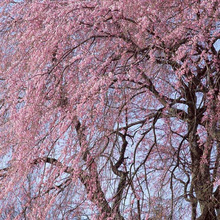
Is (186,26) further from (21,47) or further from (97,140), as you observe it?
(21,47)

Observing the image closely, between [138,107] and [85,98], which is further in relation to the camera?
[138,107]

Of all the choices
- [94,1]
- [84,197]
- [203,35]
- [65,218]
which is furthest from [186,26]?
[65,218]

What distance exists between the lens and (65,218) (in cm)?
372

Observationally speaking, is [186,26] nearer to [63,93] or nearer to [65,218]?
[63,93]

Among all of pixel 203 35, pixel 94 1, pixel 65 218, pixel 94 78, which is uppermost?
pixel 94 1

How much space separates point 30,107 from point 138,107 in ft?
5.43

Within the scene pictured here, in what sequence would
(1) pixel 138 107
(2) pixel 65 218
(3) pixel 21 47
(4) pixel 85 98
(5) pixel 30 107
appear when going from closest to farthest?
(4) pixel 85 98
(5) pixel 30 107
(3) pixel 21 47
(2) pixel 65 218
(1) pixel 138 107

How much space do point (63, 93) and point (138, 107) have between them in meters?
1.33

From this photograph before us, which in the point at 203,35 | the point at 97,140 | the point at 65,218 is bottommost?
the point at 65,218

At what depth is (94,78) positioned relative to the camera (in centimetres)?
269

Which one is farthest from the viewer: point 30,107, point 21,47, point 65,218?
point 65,218

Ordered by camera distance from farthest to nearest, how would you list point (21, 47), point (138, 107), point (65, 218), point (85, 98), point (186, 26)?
point (138, 107) → point (65, 218) → point (21, 47) → point (186, 26) → point (85, 98)

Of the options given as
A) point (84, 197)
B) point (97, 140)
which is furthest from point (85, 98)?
point (84, 197)

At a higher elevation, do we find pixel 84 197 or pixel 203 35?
pixel 203 35
